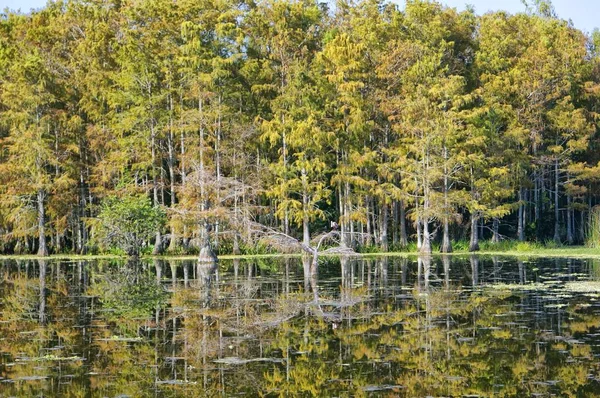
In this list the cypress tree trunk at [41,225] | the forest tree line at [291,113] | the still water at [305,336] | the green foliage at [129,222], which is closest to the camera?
the still water at [305,336]

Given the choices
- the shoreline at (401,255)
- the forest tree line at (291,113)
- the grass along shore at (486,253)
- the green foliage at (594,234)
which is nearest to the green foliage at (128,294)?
the shoreline at (401,255)

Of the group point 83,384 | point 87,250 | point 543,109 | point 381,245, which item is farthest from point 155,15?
point 83,384

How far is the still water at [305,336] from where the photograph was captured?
1205 centimetres

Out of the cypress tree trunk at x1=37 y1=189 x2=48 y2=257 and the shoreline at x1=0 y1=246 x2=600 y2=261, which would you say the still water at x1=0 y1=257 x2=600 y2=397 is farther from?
the cypress tree trunk at x1=37 y1=189 x2=48 y2=257

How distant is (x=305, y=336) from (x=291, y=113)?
102ft

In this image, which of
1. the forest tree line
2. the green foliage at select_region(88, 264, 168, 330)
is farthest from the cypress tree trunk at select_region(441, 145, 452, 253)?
the green foliage at select_region(88, 264, 168, 330)

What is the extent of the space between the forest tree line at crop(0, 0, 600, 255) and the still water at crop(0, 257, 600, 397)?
18.0 meters

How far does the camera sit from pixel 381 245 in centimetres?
4756

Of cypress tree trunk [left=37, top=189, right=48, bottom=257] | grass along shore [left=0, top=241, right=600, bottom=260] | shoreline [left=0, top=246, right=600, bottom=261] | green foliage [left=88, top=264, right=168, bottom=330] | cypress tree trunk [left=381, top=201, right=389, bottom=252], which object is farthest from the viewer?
cypress tree trunk [left=37, top=189, right=48, bottom=257]

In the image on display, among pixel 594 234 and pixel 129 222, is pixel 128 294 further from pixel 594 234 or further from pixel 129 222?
pixel 594 234

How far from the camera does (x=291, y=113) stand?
46406 mm

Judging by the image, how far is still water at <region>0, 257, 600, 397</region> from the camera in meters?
12.1

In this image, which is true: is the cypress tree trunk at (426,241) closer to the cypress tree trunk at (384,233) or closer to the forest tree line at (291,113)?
the forest tree line at (291,113)

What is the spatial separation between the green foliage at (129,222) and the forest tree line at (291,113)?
6.20ft
